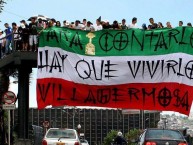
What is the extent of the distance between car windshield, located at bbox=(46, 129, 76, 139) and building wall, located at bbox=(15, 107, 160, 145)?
429 ft

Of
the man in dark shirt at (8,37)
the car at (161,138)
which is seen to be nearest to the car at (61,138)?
the man in dark shirt at (8,37)

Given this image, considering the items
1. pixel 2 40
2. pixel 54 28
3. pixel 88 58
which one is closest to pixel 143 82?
pixel 88 58

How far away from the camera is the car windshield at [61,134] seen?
97.4 ft

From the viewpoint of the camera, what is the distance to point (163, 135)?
2497 cm

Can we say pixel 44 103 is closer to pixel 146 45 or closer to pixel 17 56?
pixel 146 45

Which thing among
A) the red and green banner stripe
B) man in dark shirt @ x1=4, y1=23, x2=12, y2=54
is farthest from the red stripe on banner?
man in dark shirt @ x1=4, y1=23, x2=12, y2=54

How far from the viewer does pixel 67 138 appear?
Answer: 1163 inches

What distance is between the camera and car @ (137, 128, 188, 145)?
79.4 ft

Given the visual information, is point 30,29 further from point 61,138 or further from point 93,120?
point 93,120

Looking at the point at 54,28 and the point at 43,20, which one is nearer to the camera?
the point at 54,28

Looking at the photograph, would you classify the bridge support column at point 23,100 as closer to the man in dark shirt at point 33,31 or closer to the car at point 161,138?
the man in dark shirt at point 33,31

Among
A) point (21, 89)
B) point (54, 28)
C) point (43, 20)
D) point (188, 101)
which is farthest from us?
point (21, 89)

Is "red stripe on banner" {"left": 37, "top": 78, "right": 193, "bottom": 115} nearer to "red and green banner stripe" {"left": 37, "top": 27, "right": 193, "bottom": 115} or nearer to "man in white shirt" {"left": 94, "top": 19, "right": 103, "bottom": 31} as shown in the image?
"red and green banner stripe" {"left": 37, "top": 27, "right": 193, "bottom": 115}

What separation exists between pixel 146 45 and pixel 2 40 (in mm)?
9197
